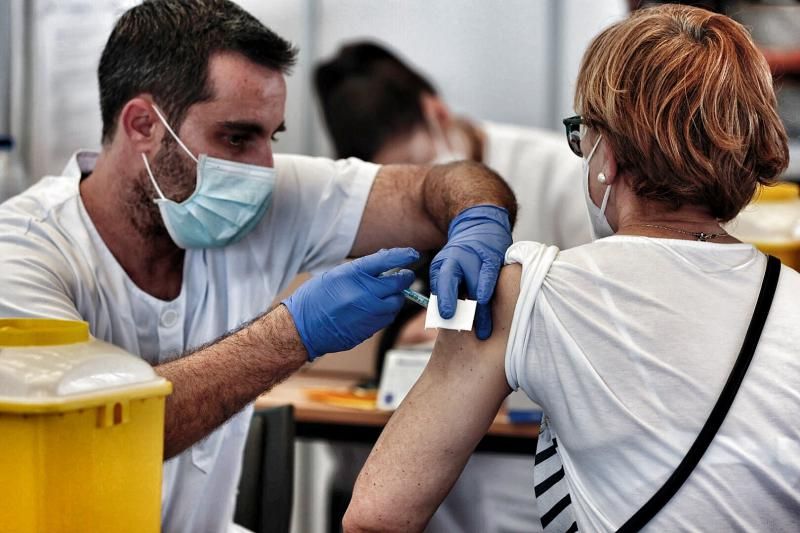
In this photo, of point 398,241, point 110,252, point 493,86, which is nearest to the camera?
point 110,252

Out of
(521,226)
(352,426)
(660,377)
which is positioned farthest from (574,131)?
(521,226)

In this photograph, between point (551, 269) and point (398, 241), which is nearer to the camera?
point (551, 269)

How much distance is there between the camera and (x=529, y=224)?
10.9 feet

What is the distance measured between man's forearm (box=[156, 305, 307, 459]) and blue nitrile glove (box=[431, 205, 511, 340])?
25cm

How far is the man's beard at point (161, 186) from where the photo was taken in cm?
175

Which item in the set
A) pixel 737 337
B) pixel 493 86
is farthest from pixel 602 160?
pixel 493 86

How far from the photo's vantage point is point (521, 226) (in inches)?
131

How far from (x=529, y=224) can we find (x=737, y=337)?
2.17m

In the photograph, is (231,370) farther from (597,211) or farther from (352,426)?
(352,426)

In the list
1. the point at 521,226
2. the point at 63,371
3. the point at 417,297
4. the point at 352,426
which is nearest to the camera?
the point at 63,371

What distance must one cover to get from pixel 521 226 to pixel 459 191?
5.01 feet

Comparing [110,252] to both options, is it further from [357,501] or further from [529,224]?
[529,224]

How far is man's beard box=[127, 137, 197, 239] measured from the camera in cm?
175

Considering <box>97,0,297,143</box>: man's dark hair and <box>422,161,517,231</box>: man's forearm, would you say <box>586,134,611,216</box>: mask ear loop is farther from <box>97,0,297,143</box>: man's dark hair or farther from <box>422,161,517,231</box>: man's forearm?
<box>97,0,297,143</box>: man's dark hair
